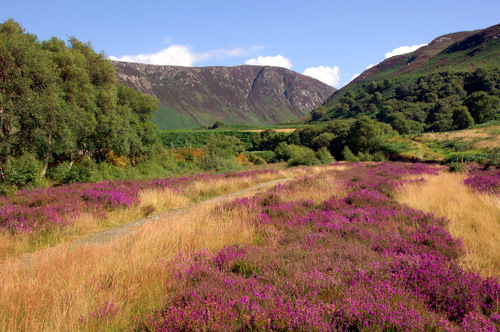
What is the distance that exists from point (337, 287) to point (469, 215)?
472cm

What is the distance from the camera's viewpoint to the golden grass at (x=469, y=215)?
3.88 m

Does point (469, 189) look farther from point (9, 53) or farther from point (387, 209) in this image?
point (9, 53)

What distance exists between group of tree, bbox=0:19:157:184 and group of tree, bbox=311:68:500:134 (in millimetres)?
67755

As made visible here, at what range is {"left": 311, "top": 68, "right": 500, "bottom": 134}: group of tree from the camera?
61.8 meters

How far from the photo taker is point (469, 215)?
5.77 metres

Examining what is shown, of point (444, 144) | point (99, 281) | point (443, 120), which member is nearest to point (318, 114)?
point (443, 120)

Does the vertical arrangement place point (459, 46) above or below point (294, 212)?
above

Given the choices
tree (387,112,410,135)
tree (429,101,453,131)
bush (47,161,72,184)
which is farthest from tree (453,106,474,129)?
bush (47,161,72,184)

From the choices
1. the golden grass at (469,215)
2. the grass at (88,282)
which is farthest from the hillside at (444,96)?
the grass at (88,282)

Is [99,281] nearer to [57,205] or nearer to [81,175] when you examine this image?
[57,205]

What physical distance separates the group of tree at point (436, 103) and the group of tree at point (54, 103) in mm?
67755

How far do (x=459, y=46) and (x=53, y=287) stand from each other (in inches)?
7648

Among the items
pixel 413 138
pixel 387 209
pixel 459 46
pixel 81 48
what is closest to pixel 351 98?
pixel 459 46

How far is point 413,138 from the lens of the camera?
4647cm
